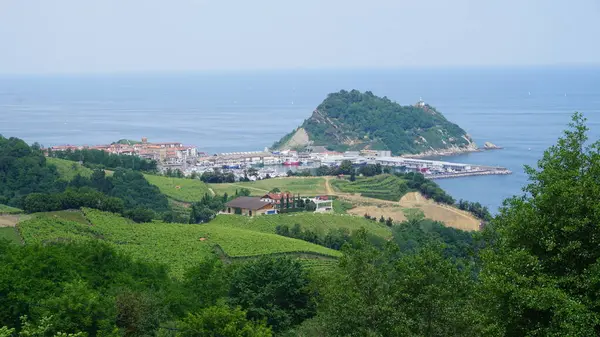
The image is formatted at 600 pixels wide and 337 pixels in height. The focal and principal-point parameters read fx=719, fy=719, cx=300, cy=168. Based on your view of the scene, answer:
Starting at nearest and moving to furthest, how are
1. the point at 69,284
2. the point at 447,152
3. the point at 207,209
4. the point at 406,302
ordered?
the point at 406,302, the point at 69,284, the point at 207,209, the point at 447,152

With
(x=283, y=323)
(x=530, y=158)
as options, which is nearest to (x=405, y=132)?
(x=530, y=158)

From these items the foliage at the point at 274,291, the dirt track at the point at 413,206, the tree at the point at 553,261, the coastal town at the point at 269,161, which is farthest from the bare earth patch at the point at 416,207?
the tree at the point at 553,261

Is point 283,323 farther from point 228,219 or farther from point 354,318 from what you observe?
point 228,219

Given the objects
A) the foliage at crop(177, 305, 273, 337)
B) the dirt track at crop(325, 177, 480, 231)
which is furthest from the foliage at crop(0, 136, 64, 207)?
the foliage at crop(177, 305, 273, 337)

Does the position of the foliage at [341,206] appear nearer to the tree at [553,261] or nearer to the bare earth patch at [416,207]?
the bare earth patch at [416,207]

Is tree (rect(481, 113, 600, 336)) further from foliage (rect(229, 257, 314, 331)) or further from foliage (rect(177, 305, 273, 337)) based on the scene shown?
foliage (rect(229, 257, 314, 331))

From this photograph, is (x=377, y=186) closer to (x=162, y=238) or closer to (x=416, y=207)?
(x=416, y=207)

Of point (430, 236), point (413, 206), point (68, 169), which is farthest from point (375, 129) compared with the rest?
point (430, 236)

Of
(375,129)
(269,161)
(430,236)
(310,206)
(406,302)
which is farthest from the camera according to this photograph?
(375,129)
